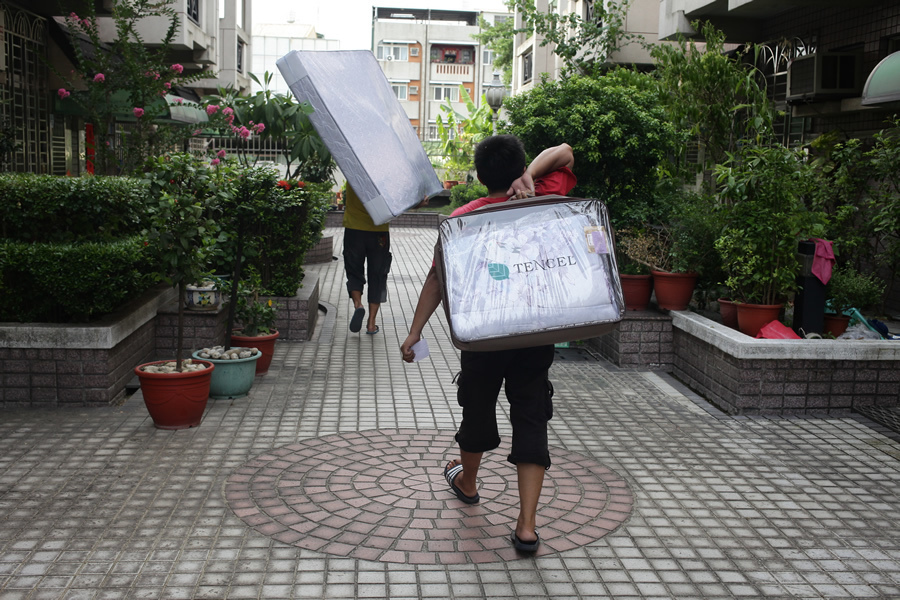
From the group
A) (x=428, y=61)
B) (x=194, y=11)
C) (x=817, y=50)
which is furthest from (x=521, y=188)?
(x=428, y=61)

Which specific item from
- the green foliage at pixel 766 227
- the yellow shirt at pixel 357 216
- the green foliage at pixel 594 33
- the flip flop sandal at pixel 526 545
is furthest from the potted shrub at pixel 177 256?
the green foliage at pixel 594 33

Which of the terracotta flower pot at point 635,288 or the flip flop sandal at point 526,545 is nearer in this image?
the flip flop sandal at point 526,545

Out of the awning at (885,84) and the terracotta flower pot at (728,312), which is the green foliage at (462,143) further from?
the terracotta flower pot at (728,312)

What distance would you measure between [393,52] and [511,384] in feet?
220

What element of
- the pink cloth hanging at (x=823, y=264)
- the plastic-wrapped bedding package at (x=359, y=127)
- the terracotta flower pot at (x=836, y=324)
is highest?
the plastic-wrapped bedding package at (x=359, y=127)

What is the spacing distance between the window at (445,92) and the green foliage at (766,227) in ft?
202

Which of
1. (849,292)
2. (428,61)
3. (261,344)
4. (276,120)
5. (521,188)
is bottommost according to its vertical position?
(261,344)

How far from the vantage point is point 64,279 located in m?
6.07

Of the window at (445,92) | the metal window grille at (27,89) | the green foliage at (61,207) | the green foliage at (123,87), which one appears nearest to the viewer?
the green foliage at (61,207)

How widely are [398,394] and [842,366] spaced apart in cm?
351

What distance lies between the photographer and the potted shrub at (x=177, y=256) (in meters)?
5.78

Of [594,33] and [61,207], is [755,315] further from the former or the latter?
[594,33]

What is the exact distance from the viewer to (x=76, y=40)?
40.7 ft

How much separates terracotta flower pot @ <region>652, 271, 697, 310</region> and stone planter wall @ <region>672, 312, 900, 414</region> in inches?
48.7
